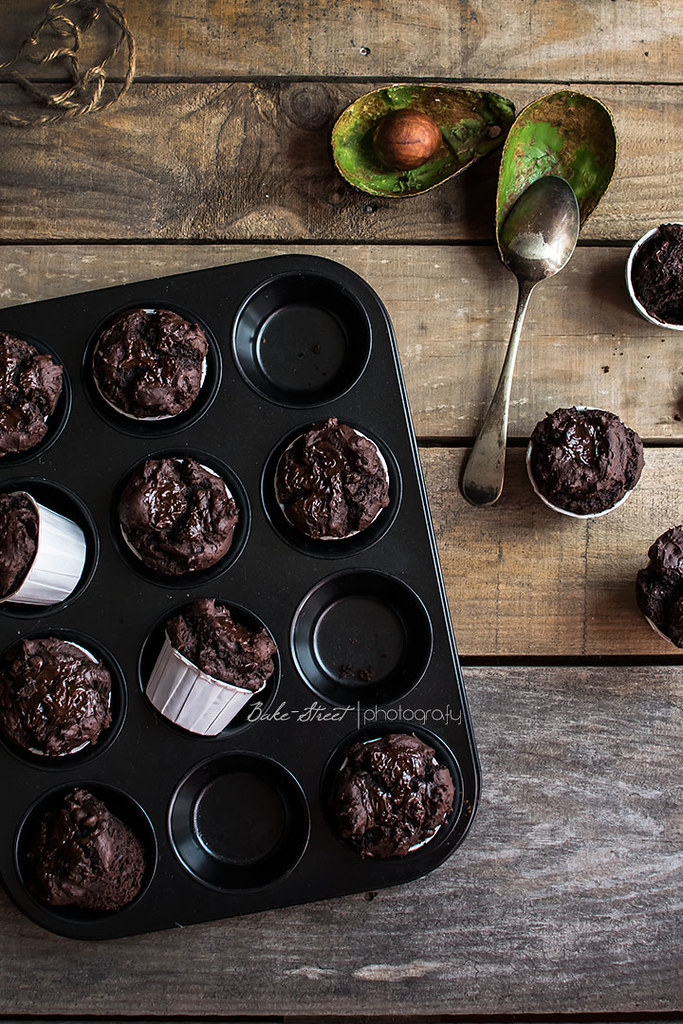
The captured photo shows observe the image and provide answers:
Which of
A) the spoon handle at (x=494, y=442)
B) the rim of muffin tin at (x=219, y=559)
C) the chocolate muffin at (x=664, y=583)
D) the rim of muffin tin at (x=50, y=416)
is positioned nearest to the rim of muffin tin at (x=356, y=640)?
the rim of muffin tin at (x=219, y=559)

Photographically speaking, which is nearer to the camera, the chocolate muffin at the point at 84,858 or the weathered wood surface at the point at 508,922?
the chocolate muffin at the point at 84,858

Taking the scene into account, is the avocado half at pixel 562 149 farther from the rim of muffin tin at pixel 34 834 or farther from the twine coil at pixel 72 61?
the rim of muffin tin at pixel 34 834

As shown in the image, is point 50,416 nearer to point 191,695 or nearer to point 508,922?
point 191,695

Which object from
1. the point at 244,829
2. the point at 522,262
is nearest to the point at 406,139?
the point at 522,262

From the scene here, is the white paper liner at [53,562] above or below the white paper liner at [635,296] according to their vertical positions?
below

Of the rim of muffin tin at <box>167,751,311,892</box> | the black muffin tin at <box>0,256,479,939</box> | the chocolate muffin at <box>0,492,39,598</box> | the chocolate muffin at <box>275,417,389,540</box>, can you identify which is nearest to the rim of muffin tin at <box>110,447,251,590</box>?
the black muffin tin at <box>0,256,479,939</box>
